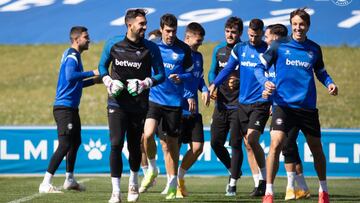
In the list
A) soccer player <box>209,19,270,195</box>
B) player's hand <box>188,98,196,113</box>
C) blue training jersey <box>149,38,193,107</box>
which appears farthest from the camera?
player's hand <box>188,98,196,113</box>

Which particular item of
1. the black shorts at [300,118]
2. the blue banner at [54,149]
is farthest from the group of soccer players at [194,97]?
the blue banner at [54,149]

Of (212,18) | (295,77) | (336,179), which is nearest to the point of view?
(295,77)

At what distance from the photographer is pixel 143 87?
9.88 m

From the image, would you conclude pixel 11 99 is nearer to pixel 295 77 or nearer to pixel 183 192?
pixel 183 192

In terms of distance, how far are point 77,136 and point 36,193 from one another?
1083 millimetres

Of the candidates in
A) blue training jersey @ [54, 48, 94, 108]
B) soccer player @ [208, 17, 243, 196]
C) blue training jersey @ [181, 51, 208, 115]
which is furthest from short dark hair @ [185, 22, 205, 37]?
blue training jersey @ [54, 48, 94, 108]

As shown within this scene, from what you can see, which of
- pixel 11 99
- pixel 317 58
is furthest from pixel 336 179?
pixel 11 99

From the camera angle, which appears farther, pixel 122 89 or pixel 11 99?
pixel 11 99

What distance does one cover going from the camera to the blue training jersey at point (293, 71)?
9766mm

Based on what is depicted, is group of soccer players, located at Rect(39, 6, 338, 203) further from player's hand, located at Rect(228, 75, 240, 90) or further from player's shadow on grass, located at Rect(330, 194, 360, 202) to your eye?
player's shadow on grass, located at Rect(330, 194, 360, 202)

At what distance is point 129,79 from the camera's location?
33.0 ft

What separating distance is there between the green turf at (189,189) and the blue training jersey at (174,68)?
1.30 m

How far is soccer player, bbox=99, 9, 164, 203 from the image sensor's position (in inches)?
392

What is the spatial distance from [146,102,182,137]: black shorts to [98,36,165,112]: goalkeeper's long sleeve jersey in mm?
1345
